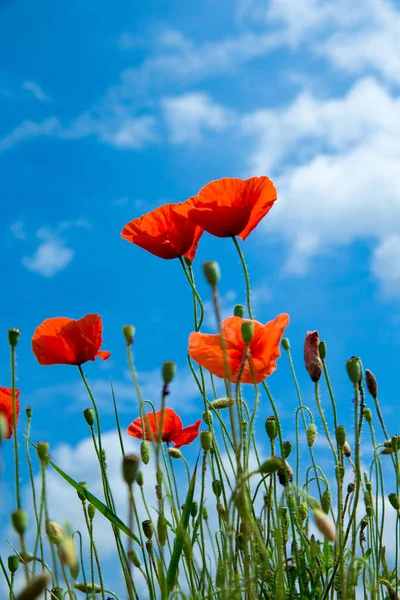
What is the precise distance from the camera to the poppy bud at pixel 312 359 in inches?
88.4

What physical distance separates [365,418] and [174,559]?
1.14m

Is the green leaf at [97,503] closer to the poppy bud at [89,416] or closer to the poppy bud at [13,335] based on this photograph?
the poppy bud at [89,416]

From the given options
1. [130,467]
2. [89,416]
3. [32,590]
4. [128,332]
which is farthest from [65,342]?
[32,590]

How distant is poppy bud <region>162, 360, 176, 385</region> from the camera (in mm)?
1519

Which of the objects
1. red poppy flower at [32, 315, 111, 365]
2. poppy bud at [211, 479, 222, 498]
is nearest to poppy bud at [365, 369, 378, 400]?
poppy bud at [211, 479, 222, 498]

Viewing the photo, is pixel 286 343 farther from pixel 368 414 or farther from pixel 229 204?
pixel 229 204

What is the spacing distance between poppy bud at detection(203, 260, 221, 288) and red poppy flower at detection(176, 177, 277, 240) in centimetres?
86

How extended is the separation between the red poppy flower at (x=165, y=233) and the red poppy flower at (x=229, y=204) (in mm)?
86

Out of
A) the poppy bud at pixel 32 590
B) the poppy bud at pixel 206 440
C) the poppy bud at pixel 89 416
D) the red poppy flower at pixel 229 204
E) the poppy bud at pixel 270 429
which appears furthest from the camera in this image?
the poppy bud at pixel 89 416

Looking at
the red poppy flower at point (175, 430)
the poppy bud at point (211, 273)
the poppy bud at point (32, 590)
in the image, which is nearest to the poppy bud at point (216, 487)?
the red poppy flower at point (175, 430)

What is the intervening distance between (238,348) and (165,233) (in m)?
0.59

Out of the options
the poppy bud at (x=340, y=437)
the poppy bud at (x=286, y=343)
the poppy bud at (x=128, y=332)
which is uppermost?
the poppy bud at (x=286, y=343)

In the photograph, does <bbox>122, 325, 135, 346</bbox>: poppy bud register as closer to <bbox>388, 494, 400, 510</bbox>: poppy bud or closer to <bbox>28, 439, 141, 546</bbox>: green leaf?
<bbox>28, 439, 141, 546</bbox>: green leaf

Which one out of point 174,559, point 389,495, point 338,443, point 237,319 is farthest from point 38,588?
point 389,495
